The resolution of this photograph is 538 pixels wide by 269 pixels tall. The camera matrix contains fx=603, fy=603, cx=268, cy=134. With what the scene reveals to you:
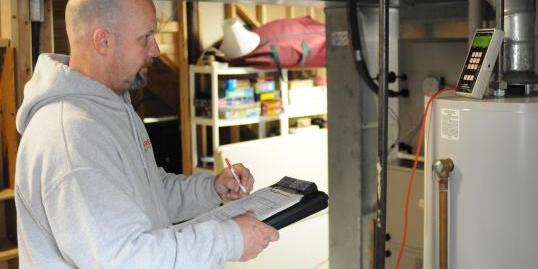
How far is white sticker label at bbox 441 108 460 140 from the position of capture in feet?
5.17

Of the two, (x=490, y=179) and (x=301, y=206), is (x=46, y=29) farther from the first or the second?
(x=490, y=179)

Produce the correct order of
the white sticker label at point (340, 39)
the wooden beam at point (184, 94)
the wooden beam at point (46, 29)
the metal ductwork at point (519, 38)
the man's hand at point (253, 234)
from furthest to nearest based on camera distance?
the wooden beam at point (184, 94) < the white sticker label at point (340, 39) < the wooden beam at point (46, 29) < the metal ductwork at point (519, 38) < the man's hand at point (253, 234)

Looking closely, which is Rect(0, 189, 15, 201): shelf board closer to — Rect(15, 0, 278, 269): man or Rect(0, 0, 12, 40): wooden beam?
Rect(0, 0, 12, 40): wooden beam

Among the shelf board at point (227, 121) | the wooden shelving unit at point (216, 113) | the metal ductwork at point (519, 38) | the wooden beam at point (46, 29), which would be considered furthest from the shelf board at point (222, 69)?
the metal ductwork at point (519, 38)

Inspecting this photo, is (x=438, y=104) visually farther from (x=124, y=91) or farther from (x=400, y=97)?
(x=400, y=97)

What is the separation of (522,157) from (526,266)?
0.92 ft

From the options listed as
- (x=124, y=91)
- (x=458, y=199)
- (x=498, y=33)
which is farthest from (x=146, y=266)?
(x=498, y=33)

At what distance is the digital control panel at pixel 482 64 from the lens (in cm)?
156

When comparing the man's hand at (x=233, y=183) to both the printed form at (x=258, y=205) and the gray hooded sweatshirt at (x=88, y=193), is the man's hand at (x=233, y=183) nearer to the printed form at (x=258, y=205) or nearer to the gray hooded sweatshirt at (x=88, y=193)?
the printed form at (x=258, y=205)

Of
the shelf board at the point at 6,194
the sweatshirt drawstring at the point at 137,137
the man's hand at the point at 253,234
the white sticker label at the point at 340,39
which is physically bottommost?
the shelf board at the point at 6,194

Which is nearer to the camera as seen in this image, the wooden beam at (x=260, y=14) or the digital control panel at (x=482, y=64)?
the digital control panel at (x=482, y=64)

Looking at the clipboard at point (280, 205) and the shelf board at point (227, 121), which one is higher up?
the shelf board at point (227, 121)

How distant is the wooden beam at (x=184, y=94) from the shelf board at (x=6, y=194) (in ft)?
6.10

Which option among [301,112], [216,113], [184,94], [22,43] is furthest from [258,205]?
[301,112]
